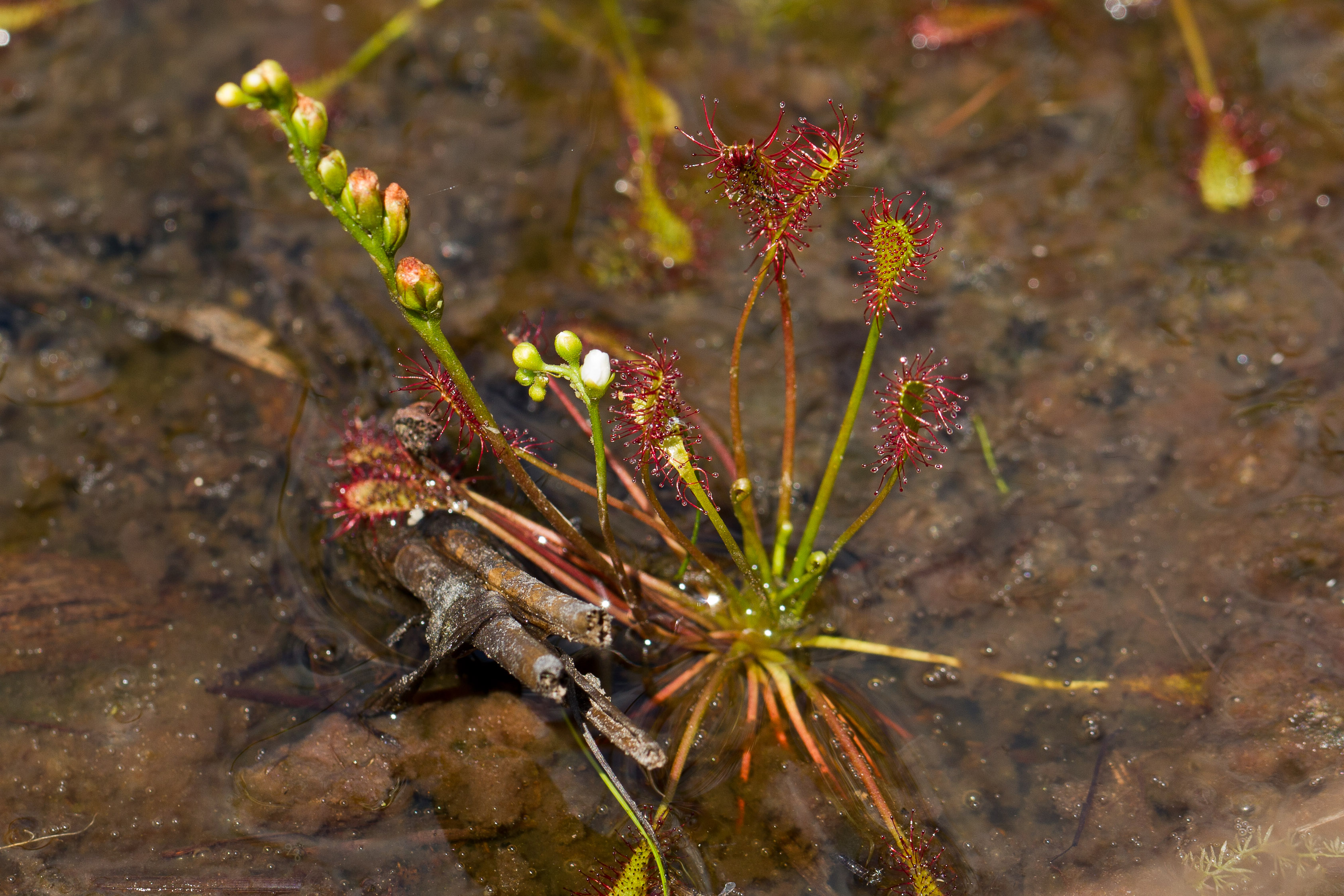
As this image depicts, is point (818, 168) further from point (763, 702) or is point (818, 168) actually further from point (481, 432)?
point (763, 702)

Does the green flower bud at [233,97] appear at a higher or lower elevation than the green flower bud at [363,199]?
higher

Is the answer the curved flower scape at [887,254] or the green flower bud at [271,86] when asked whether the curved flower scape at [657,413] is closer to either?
the curved flower scape at [887,254]

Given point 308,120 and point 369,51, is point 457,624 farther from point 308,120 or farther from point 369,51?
point 369,51

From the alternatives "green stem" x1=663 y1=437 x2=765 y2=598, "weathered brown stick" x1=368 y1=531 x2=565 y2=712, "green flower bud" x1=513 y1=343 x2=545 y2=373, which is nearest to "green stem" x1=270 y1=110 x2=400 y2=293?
"green flower bud" x1=513 y1=343 x2=545 y2=373

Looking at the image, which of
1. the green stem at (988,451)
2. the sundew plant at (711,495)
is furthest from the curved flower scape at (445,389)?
the green stem at (988,451)

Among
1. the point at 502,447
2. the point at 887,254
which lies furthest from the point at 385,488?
the point at 887,254

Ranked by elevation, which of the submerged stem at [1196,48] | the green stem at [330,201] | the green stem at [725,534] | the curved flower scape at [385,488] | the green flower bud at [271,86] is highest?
the submerged stem at [1196,48]

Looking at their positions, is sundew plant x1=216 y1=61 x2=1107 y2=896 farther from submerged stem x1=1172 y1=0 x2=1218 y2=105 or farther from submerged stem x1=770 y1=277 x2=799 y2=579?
submerged stem x1=1172 y1=0 x2=1218 y2=105
